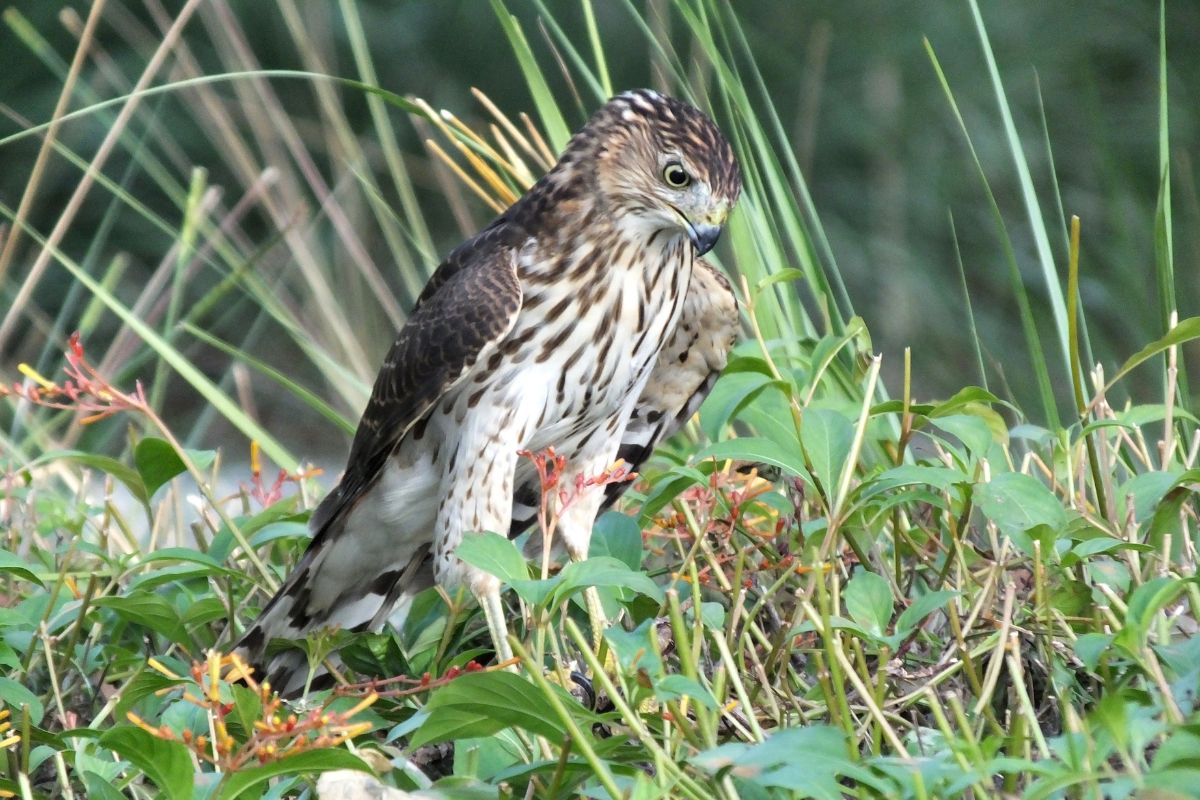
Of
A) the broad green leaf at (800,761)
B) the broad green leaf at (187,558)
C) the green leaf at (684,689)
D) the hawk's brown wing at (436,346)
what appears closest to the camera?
the broad green leaf at (800,761)

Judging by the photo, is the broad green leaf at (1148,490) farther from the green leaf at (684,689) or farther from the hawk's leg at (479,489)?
the hawk's leg at (479,489)

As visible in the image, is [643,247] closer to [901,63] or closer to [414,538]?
[414,538]

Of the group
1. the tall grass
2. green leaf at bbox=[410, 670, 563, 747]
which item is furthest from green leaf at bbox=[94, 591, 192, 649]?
green leaf at bbox=[410, 670, 563, 747]

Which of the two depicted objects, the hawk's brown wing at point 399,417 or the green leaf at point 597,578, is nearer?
the green leaf at point 597,578

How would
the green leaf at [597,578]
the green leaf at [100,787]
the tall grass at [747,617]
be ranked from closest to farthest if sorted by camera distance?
the tall grass at [747,617] → the green leaf at [597,578] → the green leaf at [100,787]

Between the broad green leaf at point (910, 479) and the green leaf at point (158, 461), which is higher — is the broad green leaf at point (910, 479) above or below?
above

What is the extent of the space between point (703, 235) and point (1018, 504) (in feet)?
3.46

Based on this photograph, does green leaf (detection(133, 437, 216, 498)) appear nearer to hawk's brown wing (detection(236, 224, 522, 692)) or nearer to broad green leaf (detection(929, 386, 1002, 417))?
hawk's brown wing (detection(236, 224, 522, 692))

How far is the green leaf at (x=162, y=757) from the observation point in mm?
1945

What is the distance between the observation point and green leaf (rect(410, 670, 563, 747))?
6.26 feet

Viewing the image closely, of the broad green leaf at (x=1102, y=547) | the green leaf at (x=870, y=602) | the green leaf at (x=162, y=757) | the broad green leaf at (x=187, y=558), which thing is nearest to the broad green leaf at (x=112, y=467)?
the broad green leaf at (x=187, y=558)

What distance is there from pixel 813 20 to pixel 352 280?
133 inches

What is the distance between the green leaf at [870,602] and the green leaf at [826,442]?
0.16 metres

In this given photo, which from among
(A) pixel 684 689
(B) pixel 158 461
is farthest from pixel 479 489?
(A) pixel 684 689
